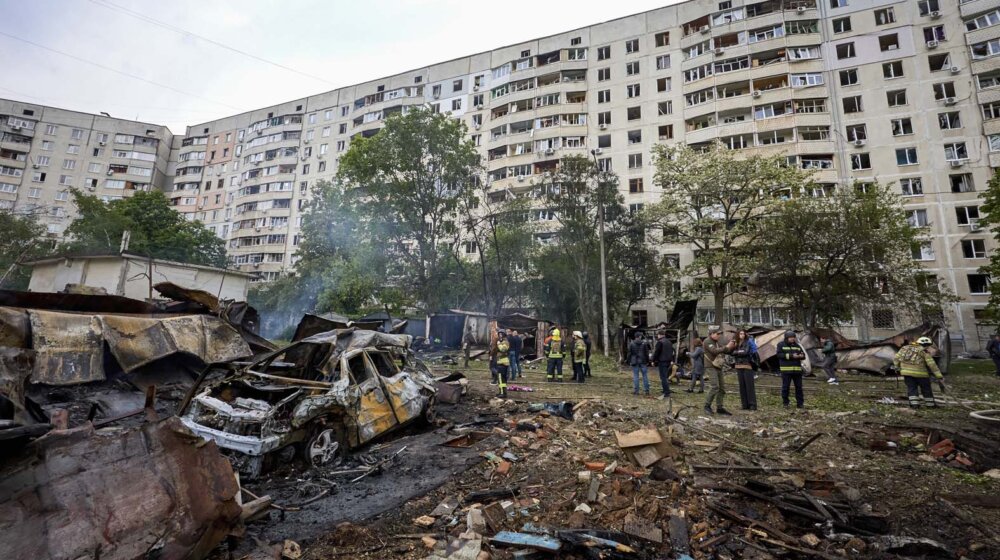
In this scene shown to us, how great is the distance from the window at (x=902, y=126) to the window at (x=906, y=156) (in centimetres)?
128

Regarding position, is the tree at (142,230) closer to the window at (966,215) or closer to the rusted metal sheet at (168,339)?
the rusted metal sheet at (168,339)

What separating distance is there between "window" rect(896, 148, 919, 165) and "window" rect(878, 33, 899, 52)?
8.21 metres

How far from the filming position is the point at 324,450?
17.7 ft

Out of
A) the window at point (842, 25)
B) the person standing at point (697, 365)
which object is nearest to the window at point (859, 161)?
the window at point (842, 25)

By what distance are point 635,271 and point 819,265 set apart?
1061 cm

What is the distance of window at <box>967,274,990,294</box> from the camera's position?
2835 cm

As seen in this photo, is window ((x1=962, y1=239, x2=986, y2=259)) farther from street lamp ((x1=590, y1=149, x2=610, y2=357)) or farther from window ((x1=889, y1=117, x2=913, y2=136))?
street lamp ((x1=590, y1=149, x2=610, y2=357))

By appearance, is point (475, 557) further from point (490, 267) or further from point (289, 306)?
point (289, 306)

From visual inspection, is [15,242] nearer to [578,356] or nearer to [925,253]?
[578,356]

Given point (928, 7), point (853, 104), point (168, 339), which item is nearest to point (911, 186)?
point (853, 104)

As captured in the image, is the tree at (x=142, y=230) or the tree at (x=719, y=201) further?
the tree at (x=142, y=230)

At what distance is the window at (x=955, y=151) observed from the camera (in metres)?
30.4

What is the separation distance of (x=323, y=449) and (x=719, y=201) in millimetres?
27449

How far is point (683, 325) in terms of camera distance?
706 inches
